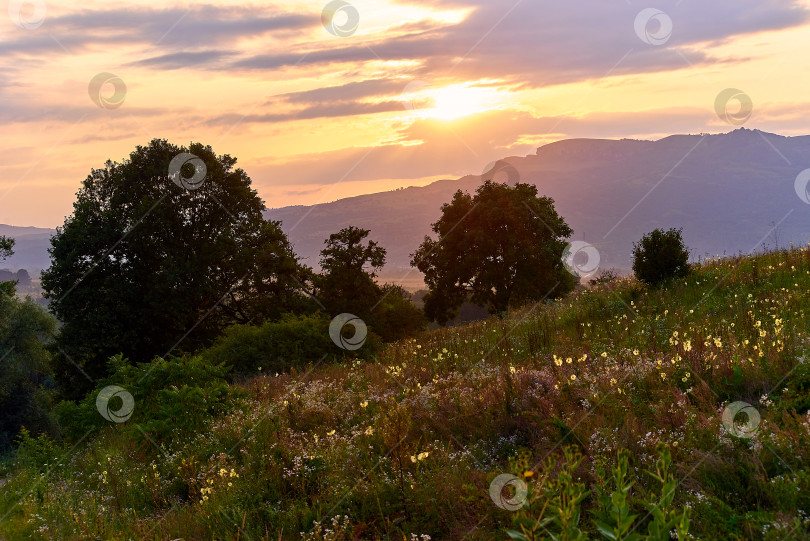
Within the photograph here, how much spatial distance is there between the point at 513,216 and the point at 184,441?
99.9 ft

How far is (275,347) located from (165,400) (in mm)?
9753

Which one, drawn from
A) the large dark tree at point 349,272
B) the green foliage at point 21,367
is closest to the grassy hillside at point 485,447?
the large dark tree at point 349,272

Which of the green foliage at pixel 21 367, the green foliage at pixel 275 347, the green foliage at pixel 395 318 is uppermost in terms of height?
the green foliage at pixel 395 318

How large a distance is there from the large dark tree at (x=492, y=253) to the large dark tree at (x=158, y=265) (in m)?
10.1

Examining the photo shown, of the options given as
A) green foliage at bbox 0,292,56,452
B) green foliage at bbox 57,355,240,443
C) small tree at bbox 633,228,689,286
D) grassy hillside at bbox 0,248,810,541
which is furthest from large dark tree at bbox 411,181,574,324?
green foliage at bbox 57,355,240,443

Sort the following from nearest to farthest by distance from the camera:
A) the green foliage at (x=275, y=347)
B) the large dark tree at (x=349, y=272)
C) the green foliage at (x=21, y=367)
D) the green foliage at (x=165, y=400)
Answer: the green foliage at (x=165, y=400), the green foliage at (x=275, y=347), the large dark tree at (x=349, y=272), the green foliage at (x=21, y=367)

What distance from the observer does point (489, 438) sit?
7.16m

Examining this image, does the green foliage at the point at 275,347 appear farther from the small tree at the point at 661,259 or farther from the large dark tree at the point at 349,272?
the small tree at the point at 661,259

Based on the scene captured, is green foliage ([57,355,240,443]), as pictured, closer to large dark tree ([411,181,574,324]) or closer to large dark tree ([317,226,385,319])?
large dark tree ([317,226,385,319])

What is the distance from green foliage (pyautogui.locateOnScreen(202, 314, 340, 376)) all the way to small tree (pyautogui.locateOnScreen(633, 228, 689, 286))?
31.8ft

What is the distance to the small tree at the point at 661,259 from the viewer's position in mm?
16984

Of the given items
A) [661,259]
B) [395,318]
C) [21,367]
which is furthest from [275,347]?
[21,367]

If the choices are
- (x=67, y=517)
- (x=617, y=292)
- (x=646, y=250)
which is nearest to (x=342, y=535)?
(x=67, y=517)

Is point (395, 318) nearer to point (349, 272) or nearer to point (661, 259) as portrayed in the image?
point (349, 272)
